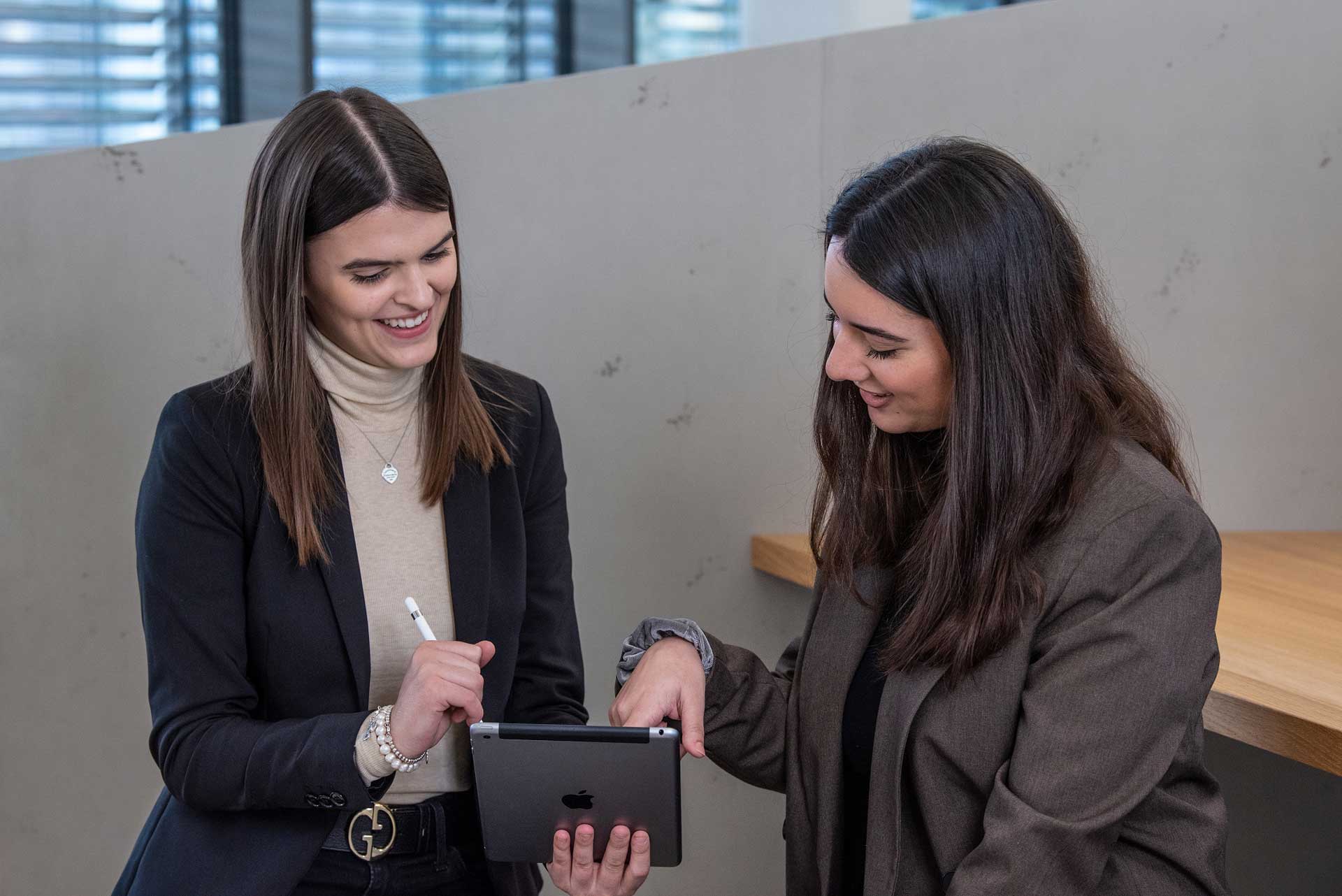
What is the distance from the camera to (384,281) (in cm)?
130

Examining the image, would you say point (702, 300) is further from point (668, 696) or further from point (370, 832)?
point (370, 832)

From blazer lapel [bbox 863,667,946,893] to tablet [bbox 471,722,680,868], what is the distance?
189mm

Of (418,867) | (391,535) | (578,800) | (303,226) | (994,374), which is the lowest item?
(418,867)

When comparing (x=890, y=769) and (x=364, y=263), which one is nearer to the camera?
(x=890, y=769)

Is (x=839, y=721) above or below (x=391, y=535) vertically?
below

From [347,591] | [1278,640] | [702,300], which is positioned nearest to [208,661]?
[347,591]

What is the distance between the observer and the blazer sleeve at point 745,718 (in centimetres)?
135

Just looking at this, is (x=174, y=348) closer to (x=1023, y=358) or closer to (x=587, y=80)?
(x=587, y=80)

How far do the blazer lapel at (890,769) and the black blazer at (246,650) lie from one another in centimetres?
44

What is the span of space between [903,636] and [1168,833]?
11.4 inches

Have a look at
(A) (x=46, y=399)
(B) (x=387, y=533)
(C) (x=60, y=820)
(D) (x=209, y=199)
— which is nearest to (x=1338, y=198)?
(B) (x=387, y=533)

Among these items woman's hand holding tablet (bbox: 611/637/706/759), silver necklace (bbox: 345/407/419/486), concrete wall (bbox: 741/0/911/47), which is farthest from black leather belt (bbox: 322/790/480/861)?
concrete wall (bbox: 741/0/911/47)

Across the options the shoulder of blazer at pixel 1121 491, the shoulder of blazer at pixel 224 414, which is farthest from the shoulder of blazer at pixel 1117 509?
the shoulder of blazer at pixel 224 414

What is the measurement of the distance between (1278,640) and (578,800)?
88cm
